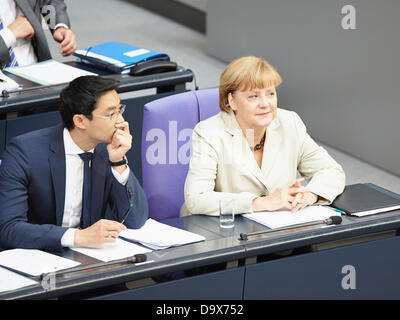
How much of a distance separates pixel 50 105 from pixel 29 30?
1.60 ft

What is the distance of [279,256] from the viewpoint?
2.83 metres

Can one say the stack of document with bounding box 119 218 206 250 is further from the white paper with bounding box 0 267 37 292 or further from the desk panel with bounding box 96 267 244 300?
the white paper with bounding box 0 267 37 292

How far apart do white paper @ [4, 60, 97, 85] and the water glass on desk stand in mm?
1497

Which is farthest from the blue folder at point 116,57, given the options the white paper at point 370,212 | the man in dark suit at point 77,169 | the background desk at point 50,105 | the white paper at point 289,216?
the white paper at point 370,212

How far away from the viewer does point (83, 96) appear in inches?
115

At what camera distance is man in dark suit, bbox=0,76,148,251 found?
2.85m

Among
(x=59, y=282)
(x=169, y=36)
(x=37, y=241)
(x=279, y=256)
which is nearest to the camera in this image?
(x=59, y=282)

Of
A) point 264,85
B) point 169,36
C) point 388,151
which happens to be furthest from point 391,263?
point 169,36

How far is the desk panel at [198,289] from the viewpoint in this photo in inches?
97.6

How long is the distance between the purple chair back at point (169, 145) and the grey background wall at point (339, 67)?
195cm

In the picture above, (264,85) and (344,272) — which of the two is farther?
(264,85)

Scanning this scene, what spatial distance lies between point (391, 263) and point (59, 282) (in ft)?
4.15

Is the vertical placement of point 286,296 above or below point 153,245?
below

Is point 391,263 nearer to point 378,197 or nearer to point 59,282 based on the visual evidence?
point 378,197
